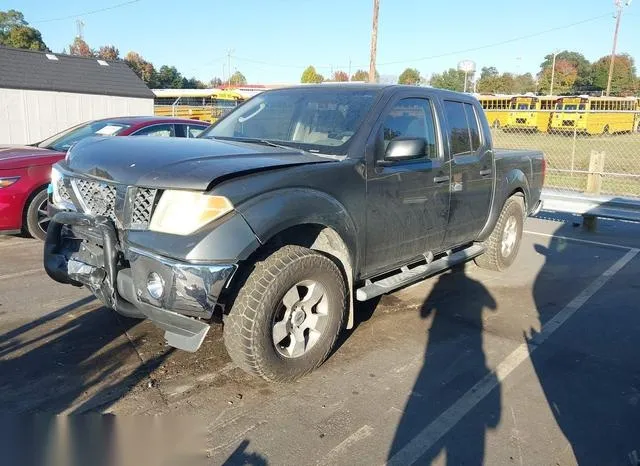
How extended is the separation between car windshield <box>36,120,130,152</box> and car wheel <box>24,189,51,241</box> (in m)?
0.91

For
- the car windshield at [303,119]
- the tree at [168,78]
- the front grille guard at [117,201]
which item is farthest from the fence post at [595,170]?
the tree at [168,78]

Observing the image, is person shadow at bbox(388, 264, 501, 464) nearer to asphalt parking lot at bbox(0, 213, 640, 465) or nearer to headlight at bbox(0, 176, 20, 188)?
asphalt parking lot at bbox(0, 213, 640, 465)

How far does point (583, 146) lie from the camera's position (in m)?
26.8

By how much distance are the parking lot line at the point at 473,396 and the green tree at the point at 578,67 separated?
79.6 meters

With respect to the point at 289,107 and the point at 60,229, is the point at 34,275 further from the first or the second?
the point at 289,107

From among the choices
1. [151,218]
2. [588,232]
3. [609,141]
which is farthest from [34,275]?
[609,141]

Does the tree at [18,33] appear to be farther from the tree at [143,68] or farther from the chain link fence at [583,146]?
the chain link fence at [583,146]

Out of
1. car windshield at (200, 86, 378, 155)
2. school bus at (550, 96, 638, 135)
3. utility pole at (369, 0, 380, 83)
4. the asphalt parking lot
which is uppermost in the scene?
utility pole at (369, 0, 380, 83)

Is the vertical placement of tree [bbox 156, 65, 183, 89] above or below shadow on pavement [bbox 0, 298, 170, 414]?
above

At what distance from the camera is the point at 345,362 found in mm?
3994

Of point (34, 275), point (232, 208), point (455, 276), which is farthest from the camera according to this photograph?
point (455, 276)

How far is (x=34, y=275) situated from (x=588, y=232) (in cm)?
826

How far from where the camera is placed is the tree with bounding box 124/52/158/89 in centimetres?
8625

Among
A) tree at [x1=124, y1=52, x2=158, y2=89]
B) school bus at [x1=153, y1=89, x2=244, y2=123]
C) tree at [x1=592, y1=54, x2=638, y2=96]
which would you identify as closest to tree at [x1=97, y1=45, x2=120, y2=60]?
tree at [x1=124, y1=52, x2=158, y2=89]
